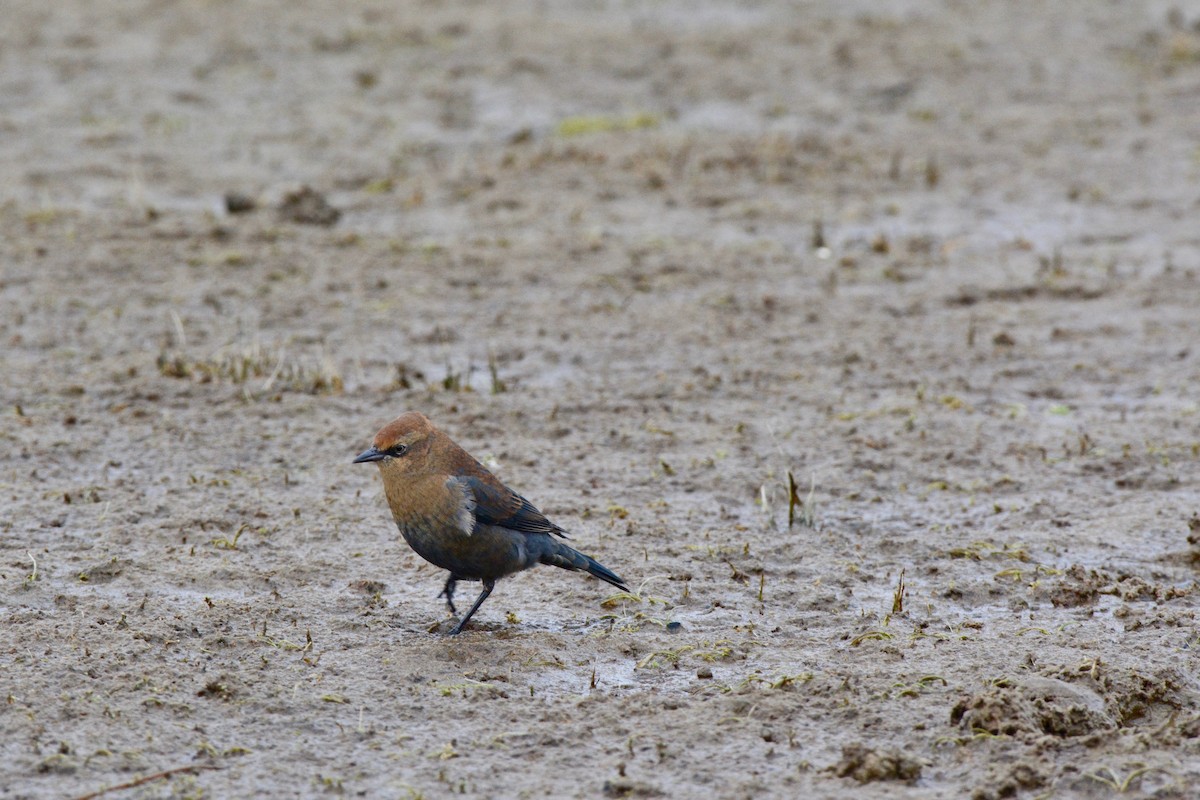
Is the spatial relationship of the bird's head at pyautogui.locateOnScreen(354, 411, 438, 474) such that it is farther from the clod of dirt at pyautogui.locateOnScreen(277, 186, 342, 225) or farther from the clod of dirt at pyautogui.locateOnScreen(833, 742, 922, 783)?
the clod of dirt at pyautogui.locateOnScreen(277, 186, 342, 225)

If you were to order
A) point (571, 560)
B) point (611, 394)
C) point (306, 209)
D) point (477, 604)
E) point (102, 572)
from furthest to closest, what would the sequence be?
point (306, 209) → point (611, 394) → point (102, 572) → point (571, 560) → point (477, 604)

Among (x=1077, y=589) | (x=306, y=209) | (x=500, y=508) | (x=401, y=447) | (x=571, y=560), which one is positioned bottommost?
(x=1077, y=589)

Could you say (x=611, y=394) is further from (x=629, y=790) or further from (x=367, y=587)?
(x=629, y=790)

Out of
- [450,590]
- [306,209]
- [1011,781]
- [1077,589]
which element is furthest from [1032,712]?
[306,209]

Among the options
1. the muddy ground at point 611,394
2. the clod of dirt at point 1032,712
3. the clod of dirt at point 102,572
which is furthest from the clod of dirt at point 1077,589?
the clod of dirt at point 102,572

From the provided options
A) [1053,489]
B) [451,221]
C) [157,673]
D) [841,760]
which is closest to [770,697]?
[841,760]

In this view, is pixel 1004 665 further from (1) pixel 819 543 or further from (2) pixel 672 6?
(2) pixel 672 6

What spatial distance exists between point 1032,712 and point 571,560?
2004mm

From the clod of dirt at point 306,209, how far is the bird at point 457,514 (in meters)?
6.26

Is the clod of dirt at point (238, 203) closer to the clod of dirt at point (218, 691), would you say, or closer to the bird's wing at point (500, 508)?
the bird's wing at point (500, 508)

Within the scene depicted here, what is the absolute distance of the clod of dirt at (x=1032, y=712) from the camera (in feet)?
18.2

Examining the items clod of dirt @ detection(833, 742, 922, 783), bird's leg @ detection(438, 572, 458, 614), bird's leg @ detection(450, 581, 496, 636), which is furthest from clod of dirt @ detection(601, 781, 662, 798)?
bird's leg @ detection(438, 572, 458, 614)

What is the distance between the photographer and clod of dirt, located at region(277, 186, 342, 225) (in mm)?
12539

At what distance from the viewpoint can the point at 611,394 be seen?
9.52 meters
